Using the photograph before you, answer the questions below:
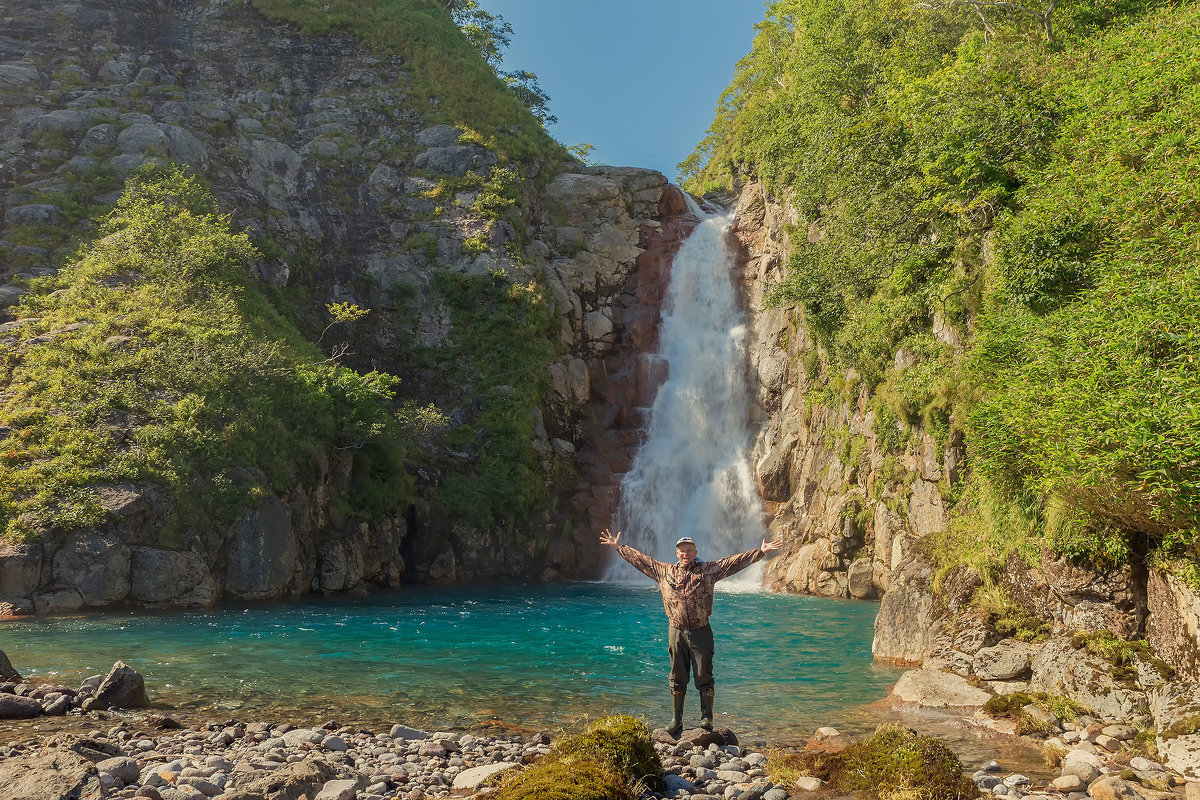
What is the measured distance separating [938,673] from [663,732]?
17.5 feet

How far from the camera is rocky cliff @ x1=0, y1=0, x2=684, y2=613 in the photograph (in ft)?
91.9

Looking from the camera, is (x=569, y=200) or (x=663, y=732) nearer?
(x=663, y=732)

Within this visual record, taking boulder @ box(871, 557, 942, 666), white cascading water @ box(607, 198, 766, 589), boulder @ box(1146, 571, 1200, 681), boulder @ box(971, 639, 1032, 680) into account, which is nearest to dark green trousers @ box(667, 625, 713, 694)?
boulder @ box(971, 639, 1032, 680)

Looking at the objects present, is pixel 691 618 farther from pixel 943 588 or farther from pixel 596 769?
pixel 943 588

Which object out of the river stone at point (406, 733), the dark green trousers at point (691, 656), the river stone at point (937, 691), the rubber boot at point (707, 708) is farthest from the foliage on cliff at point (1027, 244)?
the river stone at point (406, 733)

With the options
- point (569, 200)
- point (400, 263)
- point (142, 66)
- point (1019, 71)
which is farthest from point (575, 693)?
point (142, 66)

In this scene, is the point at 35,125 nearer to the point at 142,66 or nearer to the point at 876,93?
the point at 142,66

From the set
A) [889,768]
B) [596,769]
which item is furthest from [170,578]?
[889,768]

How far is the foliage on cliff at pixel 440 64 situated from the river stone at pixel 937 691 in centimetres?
3897

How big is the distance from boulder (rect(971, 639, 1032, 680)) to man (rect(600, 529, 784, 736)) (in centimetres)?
493

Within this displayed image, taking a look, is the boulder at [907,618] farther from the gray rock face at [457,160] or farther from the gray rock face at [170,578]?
the gray rock face at [457,160]

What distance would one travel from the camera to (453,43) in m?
51.3

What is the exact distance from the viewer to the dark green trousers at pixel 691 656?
27.8ft

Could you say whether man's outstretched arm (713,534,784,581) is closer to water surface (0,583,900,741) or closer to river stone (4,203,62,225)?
water surface (0,583,900,741)
